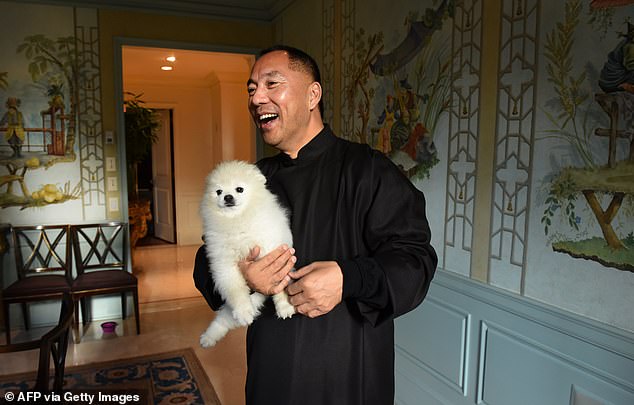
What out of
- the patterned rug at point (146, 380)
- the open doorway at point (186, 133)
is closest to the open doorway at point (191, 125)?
the open doorway at point (186, 133)

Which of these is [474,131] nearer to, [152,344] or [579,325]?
[579,325]

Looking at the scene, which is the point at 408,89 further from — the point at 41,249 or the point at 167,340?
the point at 41,249

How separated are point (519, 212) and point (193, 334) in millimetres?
3122

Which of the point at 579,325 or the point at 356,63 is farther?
the point at 356,63

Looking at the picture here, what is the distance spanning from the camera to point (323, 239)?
127 cm

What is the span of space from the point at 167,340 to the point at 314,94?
10.9 ft

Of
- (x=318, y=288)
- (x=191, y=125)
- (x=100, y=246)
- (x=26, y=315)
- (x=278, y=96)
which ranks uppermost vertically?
(x=191, y=125)

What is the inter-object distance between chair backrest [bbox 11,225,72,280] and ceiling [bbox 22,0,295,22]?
82.7 inches

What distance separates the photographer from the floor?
3.31 m

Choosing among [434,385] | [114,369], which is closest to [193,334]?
[114,369]

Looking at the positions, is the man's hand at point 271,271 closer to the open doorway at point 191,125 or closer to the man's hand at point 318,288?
the man's hand at point 318,288

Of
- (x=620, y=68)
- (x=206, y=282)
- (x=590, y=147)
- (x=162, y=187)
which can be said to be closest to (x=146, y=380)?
(x=206, y=282)

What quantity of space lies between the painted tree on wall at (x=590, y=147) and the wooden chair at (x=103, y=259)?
3554 millimetres

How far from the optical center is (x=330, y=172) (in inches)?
51.4
